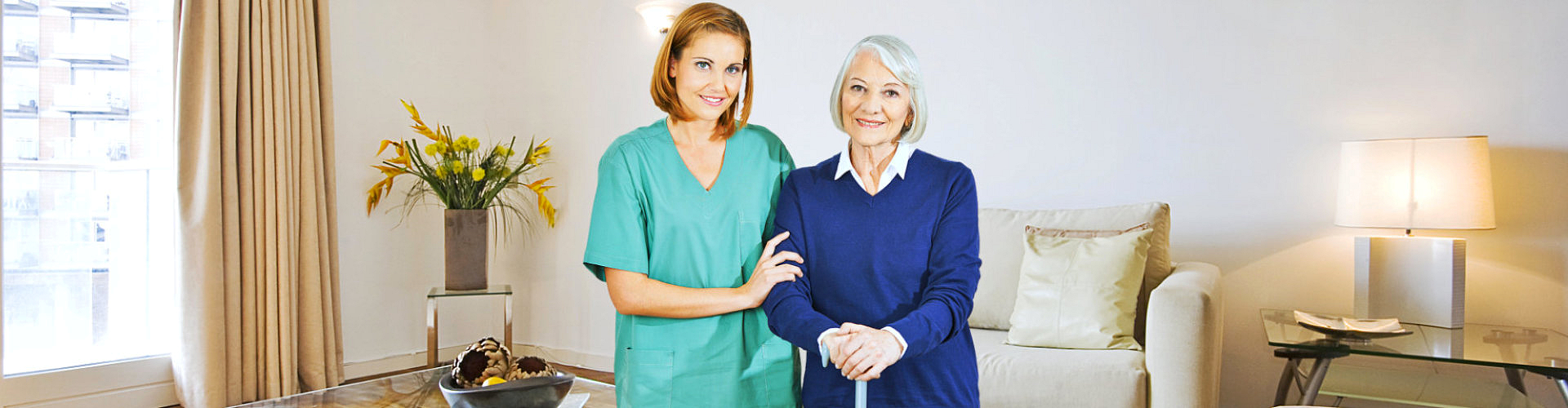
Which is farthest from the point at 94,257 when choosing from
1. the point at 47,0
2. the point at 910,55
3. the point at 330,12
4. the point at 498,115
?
the point at 910,55

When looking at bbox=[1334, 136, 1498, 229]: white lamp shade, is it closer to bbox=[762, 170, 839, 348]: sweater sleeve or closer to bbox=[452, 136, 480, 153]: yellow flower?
bbox=[762, 170, 839, 348]: sweater sleeve

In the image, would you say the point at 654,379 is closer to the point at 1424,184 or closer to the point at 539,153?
the point at 1424,184

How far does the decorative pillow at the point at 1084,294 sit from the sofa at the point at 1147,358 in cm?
6

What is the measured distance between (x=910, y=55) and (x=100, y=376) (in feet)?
11.6

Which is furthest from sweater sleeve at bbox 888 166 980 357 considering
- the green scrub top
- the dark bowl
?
the dark bowl

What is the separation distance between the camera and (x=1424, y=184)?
2.51 meters

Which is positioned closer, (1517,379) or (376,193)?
(1517,379)

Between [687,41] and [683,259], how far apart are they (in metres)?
0.31

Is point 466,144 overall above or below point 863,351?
above

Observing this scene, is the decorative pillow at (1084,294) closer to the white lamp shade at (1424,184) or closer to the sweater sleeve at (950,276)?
the white lamp shade at (1424,184)

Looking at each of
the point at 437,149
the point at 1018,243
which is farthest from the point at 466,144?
the point at 1018,243

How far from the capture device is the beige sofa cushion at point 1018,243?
2.83 meters

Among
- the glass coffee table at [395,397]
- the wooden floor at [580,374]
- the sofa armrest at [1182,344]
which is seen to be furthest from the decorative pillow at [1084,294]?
the wooden floor at [580,374]

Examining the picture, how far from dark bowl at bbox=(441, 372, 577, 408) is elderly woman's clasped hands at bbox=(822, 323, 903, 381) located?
2.22 ft
